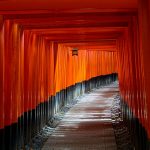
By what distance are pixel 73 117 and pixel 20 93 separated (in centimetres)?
603

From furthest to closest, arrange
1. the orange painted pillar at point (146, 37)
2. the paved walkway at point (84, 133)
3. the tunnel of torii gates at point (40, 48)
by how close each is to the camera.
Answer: the paved walkway at point (84, 133) → the tunnel of torii gates at point (40, 48) → the orange painted pillar at point (146, 37)

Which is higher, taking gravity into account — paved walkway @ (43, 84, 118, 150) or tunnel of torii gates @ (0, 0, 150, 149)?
tunnel of torii gates @ (0, 0, 150, 149)

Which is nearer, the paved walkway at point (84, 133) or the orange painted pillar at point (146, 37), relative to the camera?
the orange painted pillar at point (146, 37)

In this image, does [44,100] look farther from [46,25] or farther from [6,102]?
[6,102]

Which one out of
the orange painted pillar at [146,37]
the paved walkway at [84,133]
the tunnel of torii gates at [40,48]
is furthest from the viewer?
the paved walkway at [84,133]

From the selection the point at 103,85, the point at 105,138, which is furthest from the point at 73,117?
the point at 103,85

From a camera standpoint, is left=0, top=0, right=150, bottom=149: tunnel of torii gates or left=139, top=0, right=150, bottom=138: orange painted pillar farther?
left=0, top=0, right=150, bottom=149: tunnel of torii gates

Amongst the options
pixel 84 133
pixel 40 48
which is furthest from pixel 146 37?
pixel 84 133

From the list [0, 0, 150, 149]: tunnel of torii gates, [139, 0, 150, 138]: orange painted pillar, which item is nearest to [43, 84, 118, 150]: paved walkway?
[0, 0, 150, 149]: tunnel of torii gates

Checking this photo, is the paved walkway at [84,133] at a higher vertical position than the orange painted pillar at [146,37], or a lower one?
lower

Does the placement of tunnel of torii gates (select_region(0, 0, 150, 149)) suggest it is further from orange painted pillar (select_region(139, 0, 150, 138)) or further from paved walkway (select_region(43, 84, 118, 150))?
paved walkway (select_region(43, 84, 118, 150))

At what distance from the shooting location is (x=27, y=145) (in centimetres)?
813

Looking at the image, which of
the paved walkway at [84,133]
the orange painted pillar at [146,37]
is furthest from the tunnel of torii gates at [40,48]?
the paved walkway at [84,133]

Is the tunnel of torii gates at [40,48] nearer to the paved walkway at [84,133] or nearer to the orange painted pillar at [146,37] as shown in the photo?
the orange painted pillar at [146,37]
